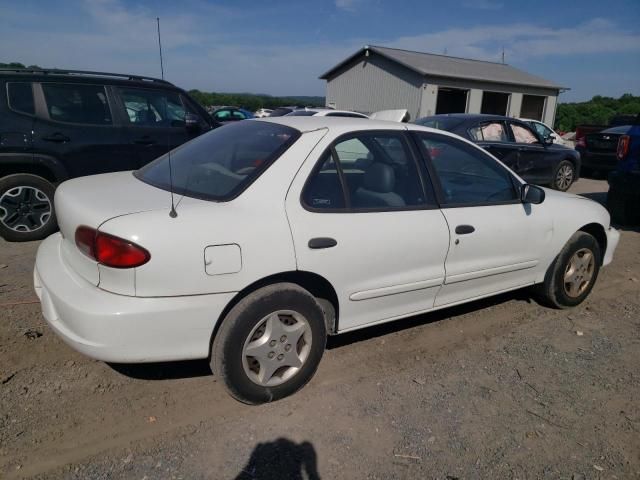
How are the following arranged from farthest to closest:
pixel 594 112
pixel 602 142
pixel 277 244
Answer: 1. pixel 594 112
2. pixel 602 142
3. pixel 277 244

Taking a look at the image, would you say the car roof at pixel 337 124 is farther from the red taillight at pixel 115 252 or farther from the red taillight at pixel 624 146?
the red taillight at pixel 624 146

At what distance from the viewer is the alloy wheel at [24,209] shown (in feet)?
17.0

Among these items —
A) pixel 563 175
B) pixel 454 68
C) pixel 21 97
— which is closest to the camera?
pixel 21 97

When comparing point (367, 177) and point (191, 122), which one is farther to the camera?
point (191, 122)

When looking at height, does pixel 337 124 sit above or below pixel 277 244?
above

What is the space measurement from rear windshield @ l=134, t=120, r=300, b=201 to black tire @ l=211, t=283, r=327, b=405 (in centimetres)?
57

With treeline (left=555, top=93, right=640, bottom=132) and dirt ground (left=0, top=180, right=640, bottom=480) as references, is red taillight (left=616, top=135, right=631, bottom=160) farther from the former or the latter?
treeline (left=555, top=93, right=640, bottom=132)

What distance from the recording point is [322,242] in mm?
2701

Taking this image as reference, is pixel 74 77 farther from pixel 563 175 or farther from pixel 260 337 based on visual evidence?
pixel 563 175

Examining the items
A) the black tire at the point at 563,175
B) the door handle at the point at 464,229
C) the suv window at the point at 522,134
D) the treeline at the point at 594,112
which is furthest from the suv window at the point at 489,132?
the treeline at the point at 594,112

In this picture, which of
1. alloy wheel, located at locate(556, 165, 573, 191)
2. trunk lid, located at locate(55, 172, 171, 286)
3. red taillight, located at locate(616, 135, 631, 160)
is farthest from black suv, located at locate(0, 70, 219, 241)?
alloy wheel, located at locate(556, 165, 573, 191)

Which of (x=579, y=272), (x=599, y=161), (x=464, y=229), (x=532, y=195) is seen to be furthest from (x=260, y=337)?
A: (x=599, y=161)

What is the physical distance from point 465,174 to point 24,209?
4477 millimetres

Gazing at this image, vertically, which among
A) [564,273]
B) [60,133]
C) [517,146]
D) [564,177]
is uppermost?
[60,133]
